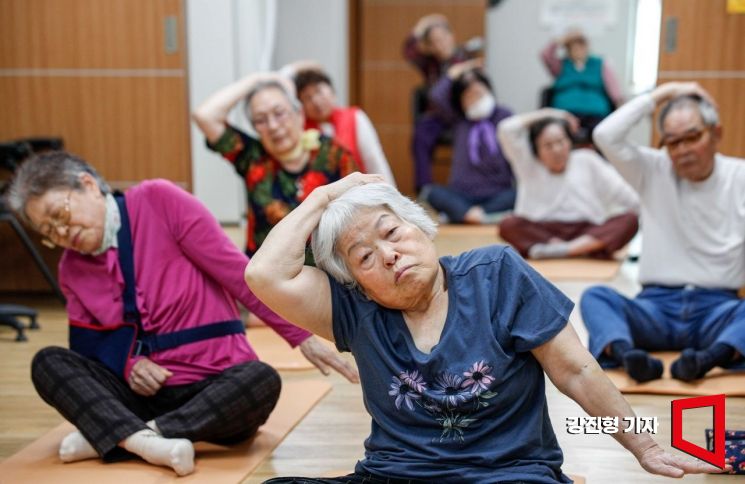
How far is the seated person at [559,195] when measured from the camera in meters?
5.35

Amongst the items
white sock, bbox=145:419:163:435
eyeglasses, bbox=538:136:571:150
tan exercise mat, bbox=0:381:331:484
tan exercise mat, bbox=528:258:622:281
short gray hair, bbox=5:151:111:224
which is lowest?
tan exercise mat, bbox=528:258:622:281

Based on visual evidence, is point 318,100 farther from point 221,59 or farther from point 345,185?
point 345,185

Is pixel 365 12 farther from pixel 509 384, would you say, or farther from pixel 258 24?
pixel 509 384

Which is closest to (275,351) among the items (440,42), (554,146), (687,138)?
(687,138)

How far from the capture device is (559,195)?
→ 5.48 m

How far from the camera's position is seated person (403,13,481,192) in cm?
748

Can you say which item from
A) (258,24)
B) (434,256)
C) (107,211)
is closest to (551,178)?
(258,24)

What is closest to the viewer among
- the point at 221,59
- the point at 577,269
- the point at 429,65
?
the point at 577,269

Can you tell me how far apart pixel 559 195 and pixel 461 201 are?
1.49 metres

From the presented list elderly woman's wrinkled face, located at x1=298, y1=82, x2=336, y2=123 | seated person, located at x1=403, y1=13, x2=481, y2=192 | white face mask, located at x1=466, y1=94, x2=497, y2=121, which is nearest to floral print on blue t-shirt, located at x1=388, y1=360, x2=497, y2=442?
elderly woman's wrinkled face, located at x1=298, y1=82, x2=336, y2=123

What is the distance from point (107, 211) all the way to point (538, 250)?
3.30 meters

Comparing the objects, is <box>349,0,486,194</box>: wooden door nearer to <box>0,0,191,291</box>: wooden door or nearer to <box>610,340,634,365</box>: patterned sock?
<box>0,0,191,291</box>: wooden door

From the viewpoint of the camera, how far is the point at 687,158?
3195 millimetres

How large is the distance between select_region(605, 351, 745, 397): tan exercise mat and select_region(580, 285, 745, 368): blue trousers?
4.4 inches
